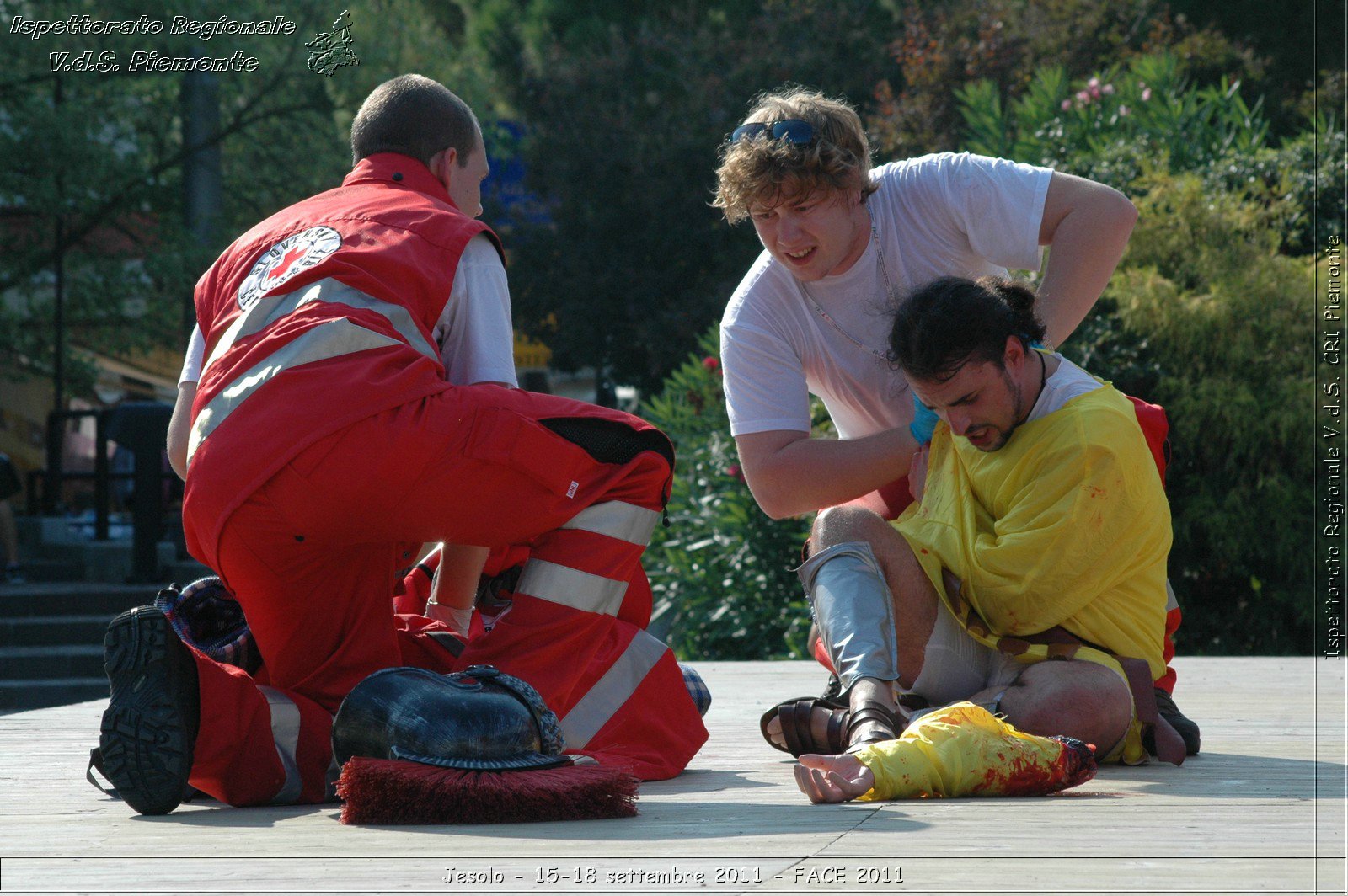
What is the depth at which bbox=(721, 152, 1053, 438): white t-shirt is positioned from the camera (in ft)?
12.0

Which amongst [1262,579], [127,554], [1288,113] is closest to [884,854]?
[1262,579]

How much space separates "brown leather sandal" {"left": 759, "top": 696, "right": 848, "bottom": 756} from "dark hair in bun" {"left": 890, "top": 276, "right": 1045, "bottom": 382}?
715 mm

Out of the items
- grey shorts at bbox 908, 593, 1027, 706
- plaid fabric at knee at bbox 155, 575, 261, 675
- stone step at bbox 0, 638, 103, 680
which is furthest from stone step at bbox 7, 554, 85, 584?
grey shorts at bbox 908, 593, 1027, 706

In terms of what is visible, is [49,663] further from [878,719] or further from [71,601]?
[878,719]

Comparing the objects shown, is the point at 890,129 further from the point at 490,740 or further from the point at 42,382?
the point at 490,740

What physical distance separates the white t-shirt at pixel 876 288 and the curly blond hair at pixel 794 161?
0.18 m

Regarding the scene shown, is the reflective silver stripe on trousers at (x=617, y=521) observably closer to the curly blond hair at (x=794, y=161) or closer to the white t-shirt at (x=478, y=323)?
the white t-shirt at (x=478, y=323)

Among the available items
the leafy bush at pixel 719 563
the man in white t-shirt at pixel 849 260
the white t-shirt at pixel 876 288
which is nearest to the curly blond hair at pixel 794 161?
the man in white t-shirt at pixel 849 260

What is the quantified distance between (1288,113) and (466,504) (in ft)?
44.4

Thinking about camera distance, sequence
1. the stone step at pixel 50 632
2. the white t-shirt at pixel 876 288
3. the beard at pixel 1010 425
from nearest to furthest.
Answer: the beard at pixel 1010 425, the white t-shirt at pixel 876 288, the stone step at pixel 50 632

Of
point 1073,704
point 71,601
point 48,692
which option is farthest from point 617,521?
point 71,601

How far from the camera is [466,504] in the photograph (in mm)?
2803

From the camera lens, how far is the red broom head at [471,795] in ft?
7.83

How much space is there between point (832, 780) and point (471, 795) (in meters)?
0.62
